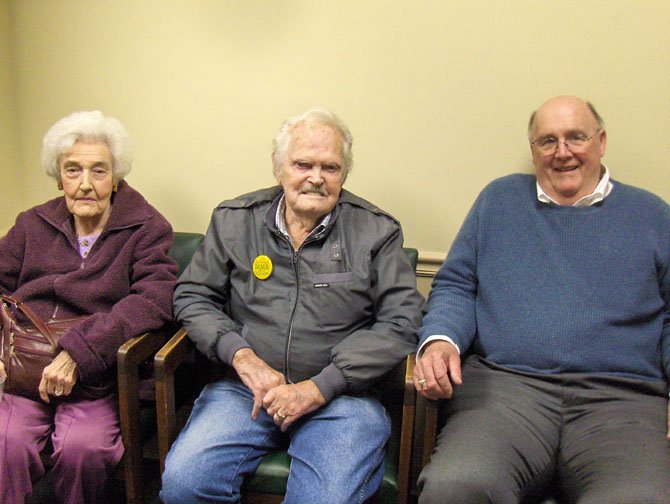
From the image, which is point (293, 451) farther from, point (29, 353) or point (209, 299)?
point (29, 353)

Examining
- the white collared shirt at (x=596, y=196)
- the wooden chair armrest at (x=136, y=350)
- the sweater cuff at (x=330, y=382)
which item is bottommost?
the sweater cuff at (x=330, y=382)

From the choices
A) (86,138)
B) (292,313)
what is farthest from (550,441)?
(86,138)

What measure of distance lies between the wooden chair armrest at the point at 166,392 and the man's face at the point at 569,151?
4.10 feet

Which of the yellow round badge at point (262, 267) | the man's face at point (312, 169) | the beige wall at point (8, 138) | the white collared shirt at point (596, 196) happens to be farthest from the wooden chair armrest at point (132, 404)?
the white collared shirt at point (596, 196)

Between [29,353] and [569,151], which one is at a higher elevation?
[569,151]

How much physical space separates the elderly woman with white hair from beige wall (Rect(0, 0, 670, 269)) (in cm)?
38

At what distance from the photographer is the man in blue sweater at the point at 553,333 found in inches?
59.6

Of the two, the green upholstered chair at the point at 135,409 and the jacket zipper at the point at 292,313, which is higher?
the jacket zipper at the point at 292,313

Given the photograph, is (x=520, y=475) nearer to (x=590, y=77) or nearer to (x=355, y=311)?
(x=355, y=311)

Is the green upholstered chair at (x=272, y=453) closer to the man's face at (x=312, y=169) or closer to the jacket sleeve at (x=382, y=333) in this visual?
the jacket sleeve at (x=382, y=333)

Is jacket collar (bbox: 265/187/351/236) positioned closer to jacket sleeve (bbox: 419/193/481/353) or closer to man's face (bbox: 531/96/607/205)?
jacket sleeve (bbox: 419/193/481/353)

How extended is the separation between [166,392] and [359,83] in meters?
1.26

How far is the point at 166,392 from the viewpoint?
5.59 feet

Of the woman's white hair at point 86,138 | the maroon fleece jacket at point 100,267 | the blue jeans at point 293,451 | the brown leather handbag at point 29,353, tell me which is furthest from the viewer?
the woman's white hair at point 86,138
